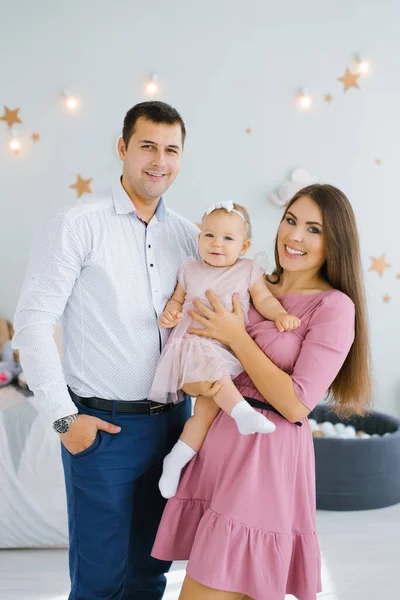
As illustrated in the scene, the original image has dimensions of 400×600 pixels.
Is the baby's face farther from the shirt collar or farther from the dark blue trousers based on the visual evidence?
the dark blue trousers

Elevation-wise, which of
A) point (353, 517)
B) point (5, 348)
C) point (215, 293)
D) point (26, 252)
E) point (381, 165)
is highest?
point (381, 165)

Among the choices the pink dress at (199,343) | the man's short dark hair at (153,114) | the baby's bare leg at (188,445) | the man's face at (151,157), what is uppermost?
the man's short dark hair at (153,114)

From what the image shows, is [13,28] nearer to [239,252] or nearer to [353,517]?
[239,252]

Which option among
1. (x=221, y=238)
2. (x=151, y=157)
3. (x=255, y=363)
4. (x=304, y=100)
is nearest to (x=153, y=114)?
(x=151, y=157)

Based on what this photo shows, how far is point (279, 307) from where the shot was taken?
1744 mm

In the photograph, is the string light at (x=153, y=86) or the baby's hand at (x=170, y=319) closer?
the baby's hand at (x=170, y=319)

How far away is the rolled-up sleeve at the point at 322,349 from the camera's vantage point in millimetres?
1617

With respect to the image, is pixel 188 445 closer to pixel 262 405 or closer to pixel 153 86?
pixel 262 405

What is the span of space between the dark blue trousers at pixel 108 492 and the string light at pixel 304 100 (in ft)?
8.69

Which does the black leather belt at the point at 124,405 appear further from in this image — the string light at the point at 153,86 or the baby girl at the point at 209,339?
the string light at the point at 153,86

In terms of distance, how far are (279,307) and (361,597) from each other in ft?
4.69

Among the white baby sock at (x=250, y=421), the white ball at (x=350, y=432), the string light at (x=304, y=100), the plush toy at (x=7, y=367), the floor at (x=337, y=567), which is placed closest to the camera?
the white baby sock at (x=250, y=421)

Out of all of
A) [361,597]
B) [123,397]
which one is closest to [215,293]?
[123,397]

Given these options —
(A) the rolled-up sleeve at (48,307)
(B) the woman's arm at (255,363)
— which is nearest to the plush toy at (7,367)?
(A) the rolled-up sleeve at (48,307)
